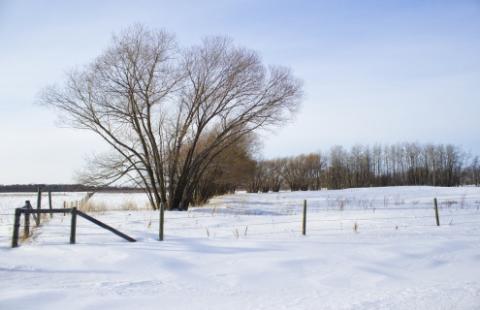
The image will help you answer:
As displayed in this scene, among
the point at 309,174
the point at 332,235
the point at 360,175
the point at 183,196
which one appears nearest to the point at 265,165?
the point at 309,174

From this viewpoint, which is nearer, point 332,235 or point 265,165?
point 332,235

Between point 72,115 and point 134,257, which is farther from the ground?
point 72,115

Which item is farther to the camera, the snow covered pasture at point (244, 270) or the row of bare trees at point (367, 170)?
the row of bare trees at point (367, 170)

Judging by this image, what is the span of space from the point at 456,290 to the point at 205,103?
20565 millimetres

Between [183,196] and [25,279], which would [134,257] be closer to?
[25,279]

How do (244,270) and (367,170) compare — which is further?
(367,170)

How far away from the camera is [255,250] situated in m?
10.5

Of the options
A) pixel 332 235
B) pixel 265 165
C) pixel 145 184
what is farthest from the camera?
pixel 265 165

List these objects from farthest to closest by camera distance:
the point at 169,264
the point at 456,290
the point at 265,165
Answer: the point at 265,165 < the point at 169,264 < the point at 456,290

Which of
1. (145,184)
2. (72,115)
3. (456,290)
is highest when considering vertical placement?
(72,115)

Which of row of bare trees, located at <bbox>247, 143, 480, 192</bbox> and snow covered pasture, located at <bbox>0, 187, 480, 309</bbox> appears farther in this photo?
row of bare trees, located at <bbox>247, 143, 480, 192</bbox>

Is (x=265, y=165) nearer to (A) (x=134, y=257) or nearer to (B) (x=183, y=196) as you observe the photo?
(B) (x=183, y=196)

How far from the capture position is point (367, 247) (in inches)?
428

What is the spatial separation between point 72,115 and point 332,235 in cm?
1916
